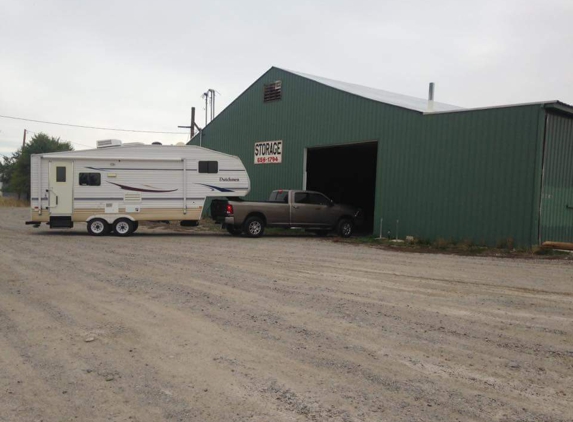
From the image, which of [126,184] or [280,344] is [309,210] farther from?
[280,344]

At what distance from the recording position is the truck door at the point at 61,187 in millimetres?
17078

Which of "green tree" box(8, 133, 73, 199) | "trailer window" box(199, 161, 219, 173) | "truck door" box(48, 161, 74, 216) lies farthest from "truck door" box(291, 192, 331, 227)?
"green tree" box(8, 133, 73, 199)

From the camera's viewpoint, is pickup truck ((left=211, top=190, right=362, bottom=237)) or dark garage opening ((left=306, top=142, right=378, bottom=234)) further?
dark garage opening ((left=306, top=142, right=378, bottom=234))

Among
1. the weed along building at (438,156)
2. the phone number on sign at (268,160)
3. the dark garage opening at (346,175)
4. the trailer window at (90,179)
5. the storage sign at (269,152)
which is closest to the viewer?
→ the weed along building at (438,156)

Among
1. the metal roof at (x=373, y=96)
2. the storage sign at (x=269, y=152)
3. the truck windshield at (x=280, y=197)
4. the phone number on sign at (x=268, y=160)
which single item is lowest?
the truck windshield at (x=280, y=197)

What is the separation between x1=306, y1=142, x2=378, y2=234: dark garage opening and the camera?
2533 cm

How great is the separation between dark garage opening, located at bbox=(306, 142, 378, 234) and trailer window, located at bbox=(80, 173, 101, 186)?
976 cm

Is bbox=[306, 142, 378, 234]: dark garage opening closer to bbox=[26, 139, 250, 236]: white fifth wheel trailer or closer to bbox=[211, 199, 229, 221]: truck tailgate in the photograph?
bbox=[211, 199, 229, 221]: truck tailgate

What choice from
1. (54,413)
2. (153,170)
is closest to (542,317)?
(54,413)

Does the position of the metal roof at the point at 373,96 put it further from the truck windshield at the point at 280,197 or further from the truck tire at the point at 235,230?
the truck tire at the point at 235,230

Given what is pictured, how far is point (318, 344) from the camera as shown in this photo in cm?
532

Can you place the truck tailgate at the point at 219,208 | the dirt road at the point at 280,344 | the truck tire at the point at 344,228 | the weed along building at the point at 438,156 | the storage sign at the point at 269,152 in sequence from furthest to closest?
1. the storage sign at the point at 269,152
2. the truck tire at the point at 344,228
3. the truck tailgate at the point at 219,208
4. the weed along building at the point at 438,156
5. the dirt road at the point at 280,344

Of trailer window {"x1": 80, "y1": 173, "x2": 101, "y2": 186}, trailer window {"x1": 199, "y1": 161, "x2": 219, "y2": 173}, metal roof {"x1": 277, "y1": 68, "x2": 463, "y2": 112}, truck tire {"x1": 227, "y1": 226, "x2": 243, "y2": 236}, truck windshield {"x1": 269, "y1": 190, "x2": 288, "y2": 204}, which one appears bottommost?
truck tire {"x1": 227, "y1": 226, "x2": 243, "y2": 236}

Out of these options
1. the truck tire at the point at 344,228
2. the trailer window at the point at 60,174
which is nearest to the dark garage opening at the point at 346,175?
the truck tire at the point at 344,228
